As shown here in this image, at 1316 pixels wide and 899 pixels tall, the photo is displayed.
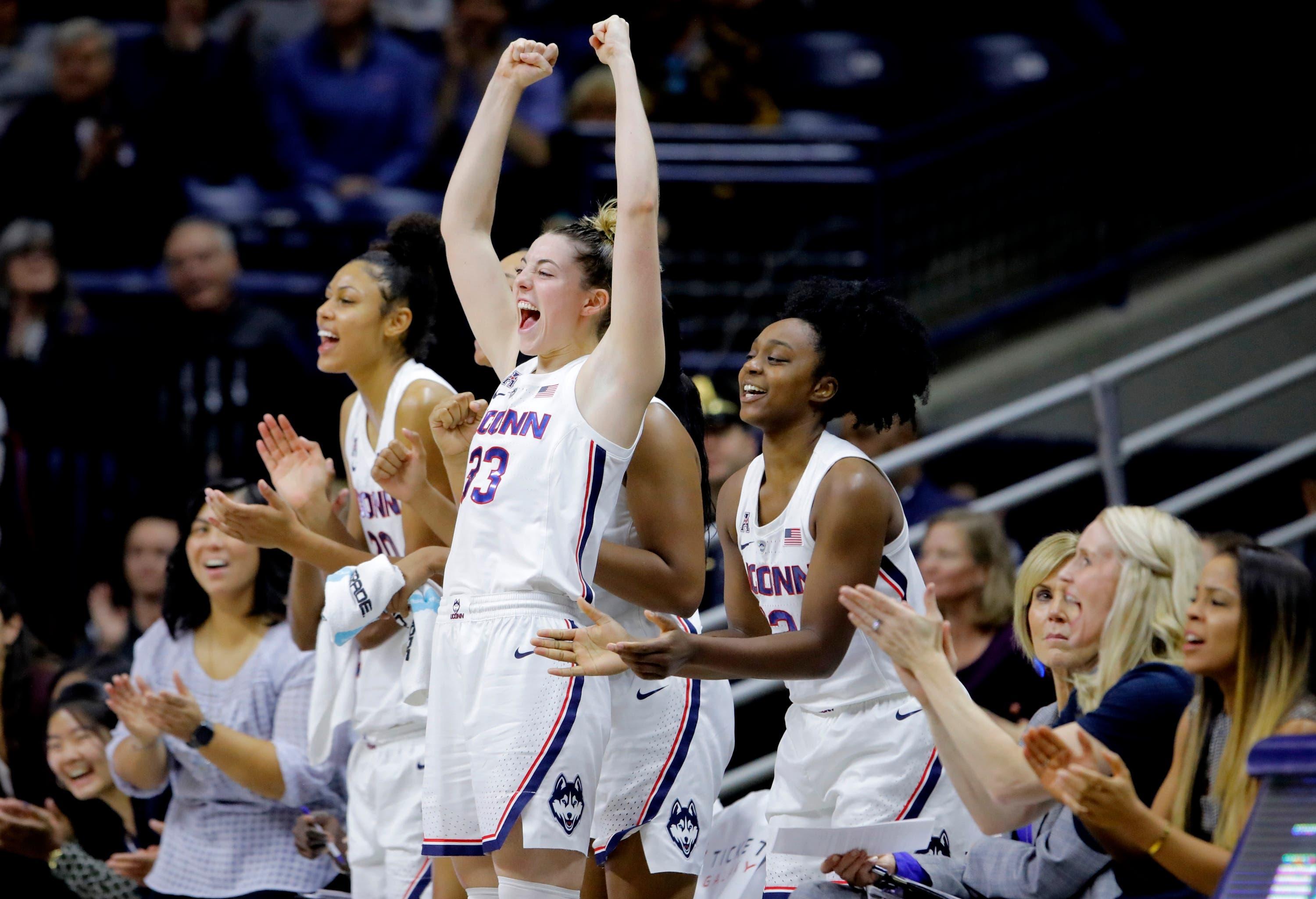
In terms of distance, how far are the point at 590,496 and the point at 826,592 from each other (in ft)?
1.57

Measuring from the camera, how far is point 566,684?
9.50 feet

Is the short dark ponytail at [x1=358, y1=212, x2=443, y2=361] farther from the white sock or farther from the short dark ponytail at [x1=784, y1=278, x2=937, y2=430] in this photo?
the white sock

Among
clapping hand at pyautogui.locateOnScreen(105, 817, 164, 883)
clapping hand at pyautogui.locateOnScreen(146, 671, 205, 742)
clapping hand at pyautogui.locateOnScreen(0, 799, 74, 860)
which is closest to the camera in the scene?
clapping hand at pyautogui.locateOnScreen(146, 671, 205, 742)

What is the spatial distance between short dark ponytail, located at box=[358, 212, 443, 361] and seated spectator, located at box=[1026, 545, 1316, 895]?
6.41ft

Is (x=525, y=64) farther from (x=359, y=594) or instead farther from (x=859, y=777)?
(x=859, y=777)

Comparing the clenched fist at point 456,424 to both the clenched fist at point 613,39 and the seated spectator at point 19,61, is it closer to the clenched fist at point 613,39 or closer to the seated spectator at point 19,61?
the clenched fist at point 613,39

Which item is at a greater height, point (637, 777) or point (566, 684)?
point (566, 684)

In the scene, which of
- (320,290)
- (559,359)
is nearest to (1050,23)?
(320,290)

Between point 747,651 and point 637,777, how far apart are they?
0.46 m

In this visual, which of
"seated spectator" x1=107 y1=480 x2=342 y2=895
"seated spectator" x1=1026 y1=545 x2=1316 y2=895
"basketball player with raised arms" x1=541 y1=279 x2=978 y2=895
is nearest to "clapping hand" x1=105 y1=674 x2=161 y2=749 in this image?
"seated spectator" x1=107 y1=480 x2=342 y2=895

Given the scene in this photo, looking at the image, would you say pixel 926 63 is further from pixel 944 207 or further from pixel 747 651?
pixel 747 651

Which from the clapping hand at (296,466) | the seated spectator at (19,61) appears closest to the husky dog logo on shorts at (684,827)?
the clapping hand at (296,466)

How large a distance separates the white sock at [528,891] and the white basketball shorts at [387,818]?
2.70 feet

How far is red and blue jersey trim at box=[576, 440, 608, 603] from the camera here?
297 centimetres
